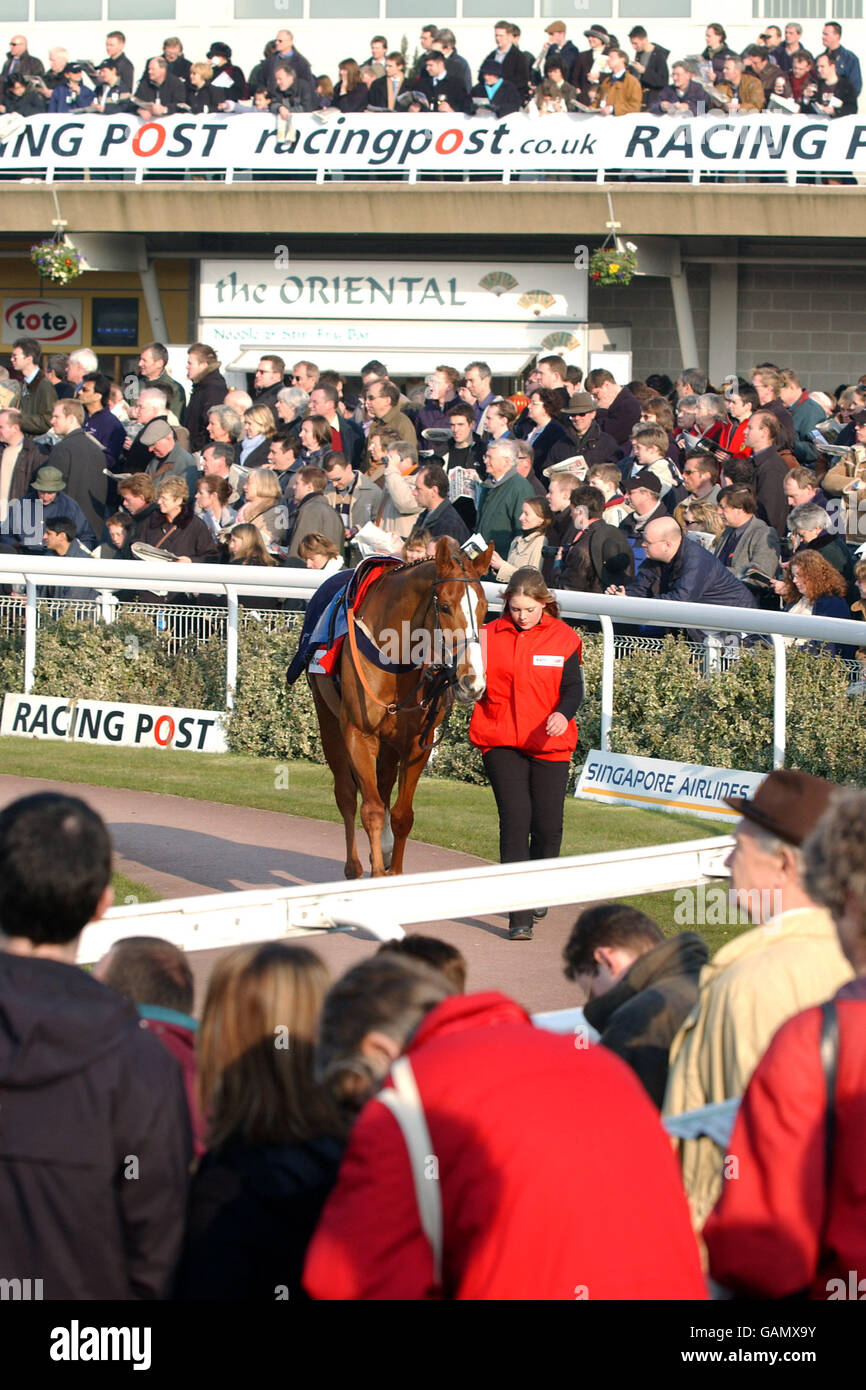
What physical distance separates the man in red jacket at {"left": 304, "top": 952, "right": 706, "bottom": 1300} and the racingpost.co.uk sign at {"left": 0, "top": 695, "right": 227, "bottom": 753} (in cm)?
972

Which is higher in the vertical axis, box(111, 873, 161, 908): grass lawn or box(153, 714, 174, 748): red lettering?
box(153, 714, 174, 748): red lettering

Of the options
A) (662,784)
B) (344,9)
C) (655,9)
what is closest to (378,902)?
(662,784)

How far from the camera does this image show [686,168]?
64.1 ft

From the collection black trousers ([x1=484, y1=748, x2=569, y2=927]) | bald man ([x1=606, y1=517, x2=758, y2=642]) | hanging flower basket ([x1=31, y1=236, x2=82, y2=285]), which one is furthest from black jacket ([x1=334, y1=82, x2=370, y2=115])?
black trousers ([x1=484, y1=748, x2=569, y2=927])

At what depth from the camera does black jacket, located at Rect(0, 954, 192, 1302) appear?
9.14 feet

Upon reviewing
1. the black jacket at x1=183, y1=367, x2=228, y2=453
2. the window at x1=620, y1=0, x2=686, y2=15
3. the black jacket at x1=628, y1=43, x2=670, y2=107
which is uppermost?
the window at x1=620, y1=0, x2=686, y2=15

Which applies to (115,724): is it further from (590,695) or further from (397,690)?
(397,690)

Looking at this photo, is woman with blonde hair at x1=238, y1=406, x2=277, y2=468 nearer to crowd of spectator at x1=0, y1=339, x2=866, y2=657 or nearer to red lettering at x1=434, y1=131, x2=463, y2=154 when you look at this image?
→ crowd of spectator at x1=0, y1=339, x2=866, y2=657

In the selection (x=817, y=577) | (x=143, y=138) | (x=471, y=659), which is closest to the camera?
(x=471, y=659)

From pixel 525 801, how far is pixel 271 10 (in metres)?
19.5

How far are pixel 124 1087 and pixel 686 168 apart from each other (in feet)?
59.7

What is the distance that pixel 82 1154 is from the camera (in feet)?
9.14

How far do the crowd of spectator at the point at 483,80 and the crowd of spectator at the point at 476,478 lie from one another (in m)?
5.96

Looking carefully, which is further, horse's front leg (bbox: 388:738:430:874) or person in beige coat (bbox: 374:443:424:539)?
person in beige coat (bbox: 374:443:424:539)
